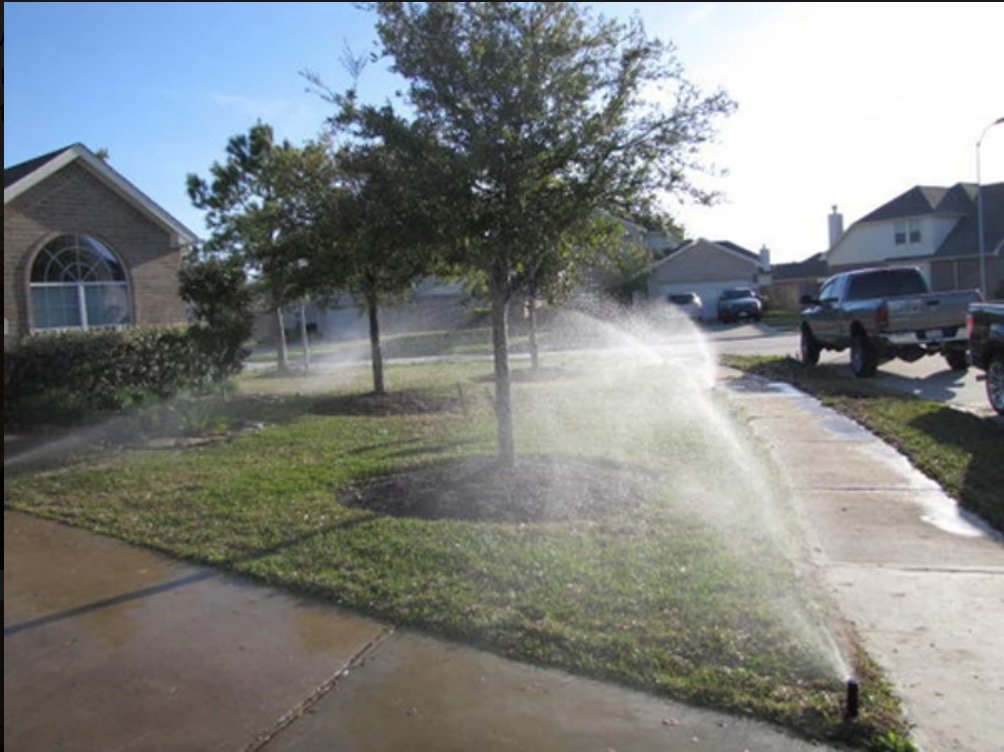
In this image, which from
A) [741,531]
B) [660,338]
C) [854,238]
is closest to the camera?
[741,531]

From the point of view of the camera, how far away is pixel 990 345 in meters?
10.8

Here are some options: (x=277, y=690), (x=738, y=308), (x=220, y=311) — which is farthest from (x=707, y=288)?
(x=277, y=690)

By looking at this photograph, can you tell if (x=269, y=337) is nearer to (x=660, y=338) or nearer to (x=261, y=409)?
(x=660, y=338)

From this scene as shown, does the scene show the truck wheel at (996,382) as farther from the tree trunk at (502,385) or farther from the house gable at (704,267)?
the house gable at (704,267)

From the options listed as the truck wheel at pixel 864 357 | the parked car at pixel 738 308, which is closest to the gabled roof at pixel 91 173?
the truck wheel at pixel 864 357

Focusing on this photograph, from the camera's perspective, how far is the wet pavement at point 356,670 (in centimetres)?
341

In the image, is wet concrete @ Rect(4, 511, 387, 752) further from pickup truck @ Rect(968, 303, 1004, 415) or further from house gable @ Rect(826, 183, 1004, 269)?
house gable @ Rect(826, 183, 1004, 269)

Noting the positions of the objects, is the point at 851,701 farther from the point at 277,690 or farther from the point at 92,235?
the point at 92,235

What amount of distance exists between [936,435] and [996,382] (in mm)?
2194

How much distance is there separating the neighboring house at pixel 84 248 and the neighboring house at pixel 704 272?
3314 centimetres

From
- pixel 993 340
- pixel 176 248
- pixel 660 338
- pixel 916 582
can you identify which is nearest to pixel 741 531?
pixel 916 582

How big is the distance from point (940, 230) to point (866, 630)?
148 feet

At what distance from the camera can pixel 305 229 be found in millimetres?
12938

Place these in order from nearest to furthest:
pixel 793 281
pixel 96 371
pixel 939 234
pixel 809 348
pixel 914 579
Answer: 1. pixel 914 579
2. pixel 96 371
3. pixel 809 348
4. pixel 939 234
5. pixel 793 281
